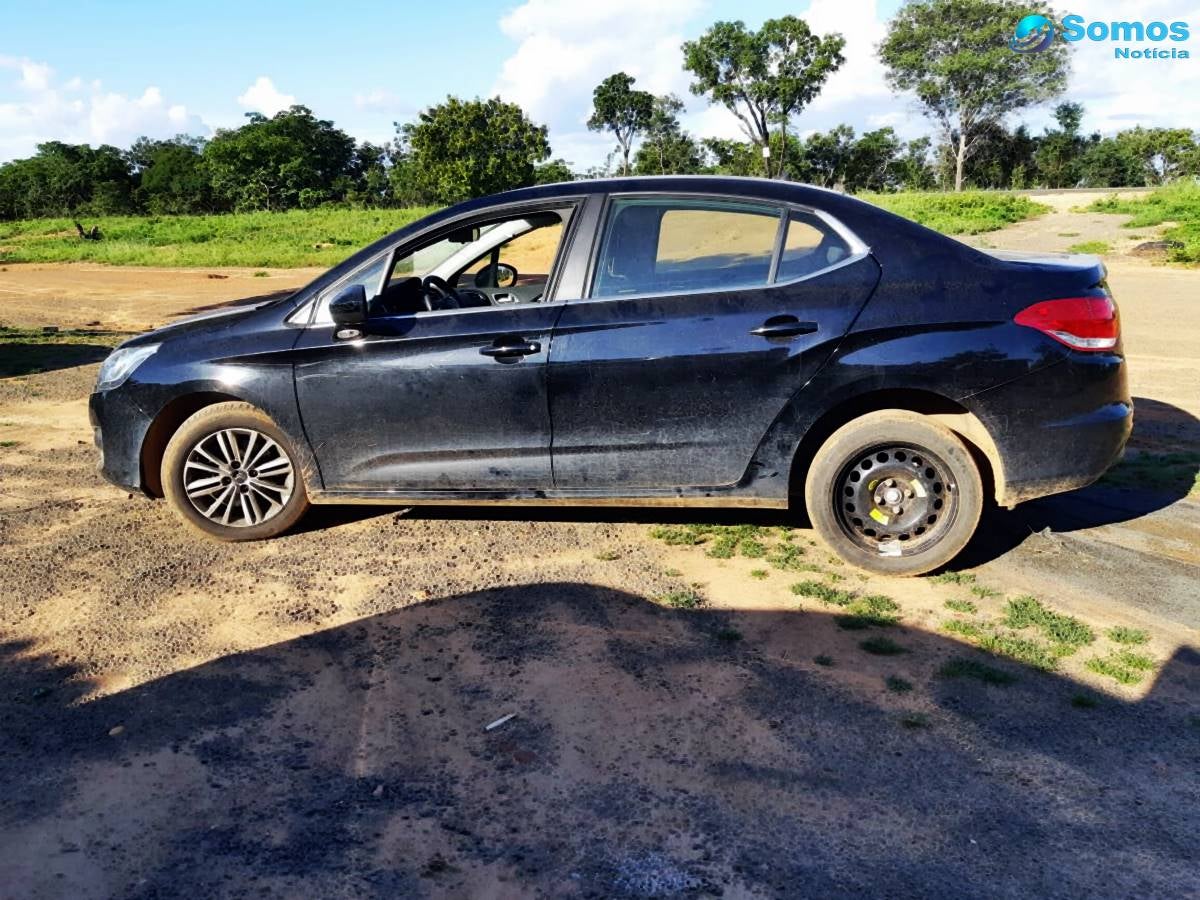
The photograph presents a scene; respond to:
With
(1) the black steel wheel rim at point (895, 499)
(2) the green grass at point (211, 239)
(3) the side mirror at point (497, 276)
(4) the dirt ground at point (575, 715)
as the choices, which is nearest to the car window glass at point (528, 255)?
(3) the side mirror at point (497, 276)

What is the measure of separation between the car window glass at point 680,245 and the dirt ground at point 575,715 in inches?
54.4

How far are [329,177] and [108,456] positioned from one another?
76.0 metres

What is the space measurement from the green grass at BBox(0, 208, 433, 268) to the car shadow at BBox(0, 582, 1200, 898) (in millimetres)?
22730

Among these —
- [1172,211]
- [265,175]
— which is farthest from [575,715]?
[265,175]

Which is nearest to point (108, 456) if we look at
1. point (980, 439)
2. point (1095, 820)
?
point (980, 439)

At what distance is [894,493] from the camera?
15.3 feet

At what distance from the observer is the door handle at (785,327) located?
452cm

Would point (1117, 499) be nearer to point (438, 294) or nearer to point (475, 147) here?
point (438, 294)

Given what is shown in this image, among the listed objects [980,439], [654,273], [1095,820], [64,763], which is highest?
[654,273]

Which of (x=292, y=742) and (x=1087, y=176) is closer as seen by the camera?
(x=292, y=742)

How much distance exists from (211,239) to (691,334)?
3431 centimetres

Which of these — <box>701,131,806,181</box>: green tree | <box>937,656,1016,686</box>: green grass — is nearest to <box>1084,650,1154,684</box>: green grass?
<box>937,656,1016,686</box>: green grass

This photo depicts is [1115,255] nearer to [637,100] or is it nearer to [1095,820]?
[1095,820]

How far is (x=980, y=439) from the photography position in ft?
15.0
